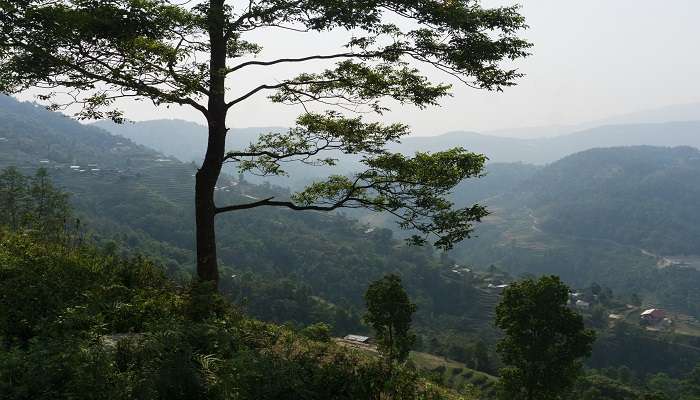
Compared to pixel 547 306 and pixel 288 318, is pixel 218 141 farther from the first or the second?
pixel 288 318

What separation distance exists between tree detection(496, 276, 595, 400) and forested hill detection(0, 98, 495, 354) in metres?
66.4

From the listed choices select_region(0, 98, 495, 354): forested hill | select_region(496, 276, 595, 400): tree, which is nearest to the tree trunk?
select_region(496, 276, 595, 400): tree

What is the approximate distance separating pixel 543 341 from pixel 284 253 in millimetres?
122830

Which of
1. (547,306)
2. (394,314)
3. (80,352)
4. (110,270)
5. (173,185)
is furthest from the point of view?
(173,185)

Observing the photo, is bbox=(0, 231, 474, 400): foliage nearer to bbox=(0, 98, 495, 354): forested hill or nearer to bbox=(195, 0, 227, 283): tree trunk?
bbox=(195, 0, 227, 283): tree trunk

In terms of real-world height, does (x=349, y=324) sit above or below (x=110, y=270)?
below

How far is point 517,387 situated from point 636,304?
451 feet

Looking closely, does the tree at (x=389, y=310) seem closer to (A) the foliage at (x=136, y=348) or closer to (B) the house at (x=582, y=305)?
(A) the foliage at (x=136, y=348)

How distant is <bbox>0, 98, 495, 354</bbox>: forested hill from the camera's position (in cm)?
9814

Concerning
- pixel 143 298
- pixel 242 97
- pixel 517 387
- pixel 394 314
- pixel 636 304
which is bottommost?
pixel 636 304

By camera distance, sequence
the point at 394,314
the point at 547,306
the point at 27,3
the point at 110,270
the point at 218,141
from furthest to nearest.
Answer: the point at 394,314 → the point at 547,306 → the point at 218,141 → the point at 110,270 → the point at 27,3

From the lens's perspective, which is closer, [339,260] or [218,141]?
[218,141]

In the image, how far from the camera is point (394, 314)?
28.0 m

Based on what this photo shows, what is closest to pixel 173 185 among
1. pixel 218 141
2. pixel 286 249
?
pixel 286 249
